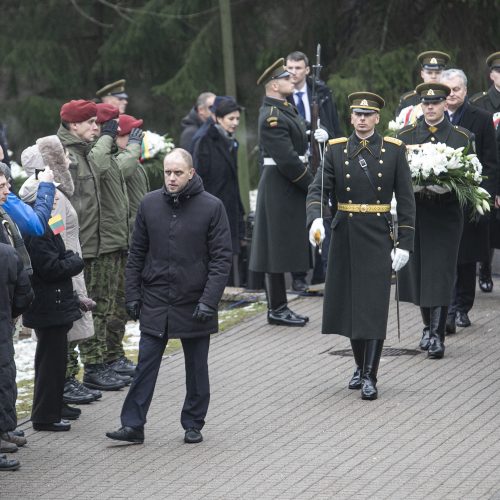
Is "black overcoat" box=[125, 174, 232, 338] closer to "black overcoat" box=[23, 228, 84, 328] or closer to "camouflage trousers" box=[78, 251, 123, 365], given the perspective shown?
"black overcoat" box=[23, 228, 84, 328]

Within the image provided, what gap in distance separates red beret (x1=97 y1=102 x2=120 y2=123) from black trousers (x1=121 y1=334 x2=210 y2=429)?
7.26ft

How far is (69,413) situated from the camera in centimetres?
1002

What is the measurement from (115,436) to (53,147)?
6.30 ft

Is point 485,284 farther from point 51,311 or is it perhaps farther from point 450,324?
point 51,311

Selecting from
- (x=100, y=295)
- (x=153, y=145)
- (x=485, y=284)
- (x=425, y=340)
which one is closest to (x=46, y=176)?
(x=100, y=295)

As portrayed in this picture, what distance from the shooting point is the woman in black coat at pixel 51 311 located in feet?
30.5

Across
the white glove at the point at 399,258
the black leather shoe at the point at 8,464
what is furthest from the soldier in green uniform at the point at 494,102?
the black leather shoe at the point at 8,464

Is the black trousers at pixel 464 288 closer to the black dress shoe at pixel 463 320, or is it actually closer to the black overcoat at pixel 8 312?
the black dress shoe at pixel 463 320

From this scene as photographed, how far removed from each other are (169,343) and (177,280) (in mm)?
3514

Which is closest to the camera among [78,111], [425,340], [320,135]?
[78,111]

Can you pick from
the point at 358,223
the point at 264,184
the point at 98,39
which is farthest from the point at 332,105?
the point at 98,39

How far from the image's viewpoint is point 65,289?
372 inches

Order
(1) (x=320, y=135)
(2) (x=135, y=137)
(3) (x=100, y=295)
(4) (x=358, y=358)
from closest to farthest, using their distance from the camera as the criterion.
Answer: (4) (x=358, y=358), (3) (x=100, y=295), (2) (x=135, y=137), (1) (x=320, y=135)

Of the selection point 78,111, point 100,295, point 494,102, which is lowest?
point 100,295
